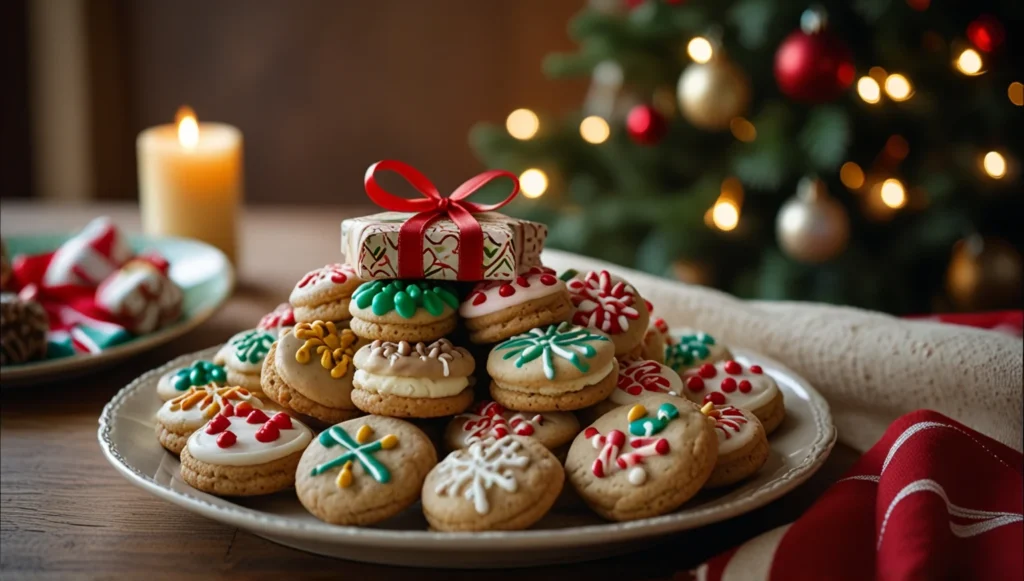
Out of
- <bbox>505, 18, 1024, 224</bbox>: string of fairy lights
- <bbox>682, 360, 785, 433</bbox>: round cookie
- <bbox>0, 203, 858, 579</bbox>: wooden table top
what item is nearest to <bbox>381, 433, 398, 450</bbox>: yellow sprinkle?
<bbox>0, 203, 858, 579</bbox>: wooden table top

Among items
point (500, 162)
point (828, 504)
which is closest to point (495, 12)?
point (500, 162)

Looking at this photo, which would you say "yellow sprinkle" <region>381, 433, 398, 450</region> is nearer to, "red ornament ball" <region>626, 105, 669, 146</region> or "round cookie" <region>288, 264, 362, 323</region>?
"round cookie" <region>288, 264, 362, 323</region>

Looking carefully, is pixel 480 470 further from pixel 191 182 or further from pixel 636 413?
pixel 191 182

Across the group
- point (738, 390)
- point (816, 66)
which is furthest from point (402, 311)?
point (816, 66)

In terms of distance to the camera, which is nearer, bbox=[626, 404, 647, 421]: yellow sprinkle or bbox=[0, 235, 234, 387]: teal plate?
bbox=[626, 404, 647, 421]: yellow sprinkle

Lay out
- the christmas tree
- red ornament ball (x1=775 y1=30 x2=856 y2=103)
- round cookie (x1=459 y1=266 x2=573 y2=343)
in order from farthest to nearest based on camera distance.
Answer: the christmas tree < red ornament ball (x1=775 y1=30 x2=856 y2=103) < round cookie (x1=459 y1=266 x2=573 y2=343)

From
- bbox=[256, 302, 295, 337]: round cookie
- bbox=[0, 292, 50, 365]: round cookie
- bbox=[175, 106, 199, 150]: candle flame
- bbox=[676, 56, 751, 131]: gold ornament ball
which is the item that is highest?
bbox=[676, 56, 751, 131]: gold ornament ball

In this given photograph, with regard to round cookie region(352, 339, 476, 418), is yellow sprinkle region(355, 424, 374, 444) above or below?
below

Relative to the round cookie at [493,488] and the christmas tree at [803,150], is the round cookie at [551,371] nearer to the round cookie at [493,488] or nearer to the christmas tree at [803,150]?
the round cookie at [493,488]
